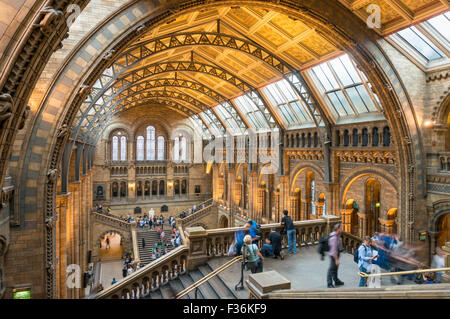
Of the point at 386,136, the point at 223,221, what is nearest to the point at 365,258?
the point at 386,136

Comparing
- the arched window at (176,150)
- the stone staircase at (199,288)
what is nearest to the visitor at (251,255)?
the stone staircase at (199,288)

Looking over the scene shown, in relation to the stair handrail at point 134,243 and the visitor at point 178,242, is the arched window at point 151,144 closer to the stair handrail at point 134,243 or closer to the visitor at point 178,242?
the stair handrail at point 134,243

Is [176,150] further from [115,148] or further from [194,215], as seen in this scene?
[194,215]

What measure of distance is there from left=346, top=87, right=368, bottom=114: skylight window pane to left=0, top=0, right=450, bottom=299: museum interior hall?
0.06 meters

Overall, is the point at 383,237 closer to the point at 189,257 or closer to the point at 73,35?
the point at 189,257

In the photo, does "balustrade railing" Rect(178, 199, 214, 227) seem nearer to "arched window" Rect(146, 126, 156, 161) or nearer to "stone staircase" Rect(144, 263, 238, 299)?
"arched window" Rect(146, 126, 156, 161)

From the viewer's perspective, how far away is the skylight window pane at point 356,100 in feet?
49.2

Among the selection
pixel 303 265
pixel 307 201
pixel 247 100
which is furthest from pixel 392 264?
pixel 247 100

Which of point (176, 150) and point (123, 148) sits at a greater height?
point (123, 148)

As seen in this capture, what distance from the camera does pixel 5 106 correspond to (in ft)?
9.91

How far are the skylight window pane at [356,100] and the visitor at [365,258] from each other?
10.4m

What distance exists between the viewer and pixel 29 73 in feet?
11.0

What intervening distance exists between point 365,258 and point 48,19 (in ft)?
21.9

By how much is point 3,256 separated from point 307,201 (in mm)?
17149
